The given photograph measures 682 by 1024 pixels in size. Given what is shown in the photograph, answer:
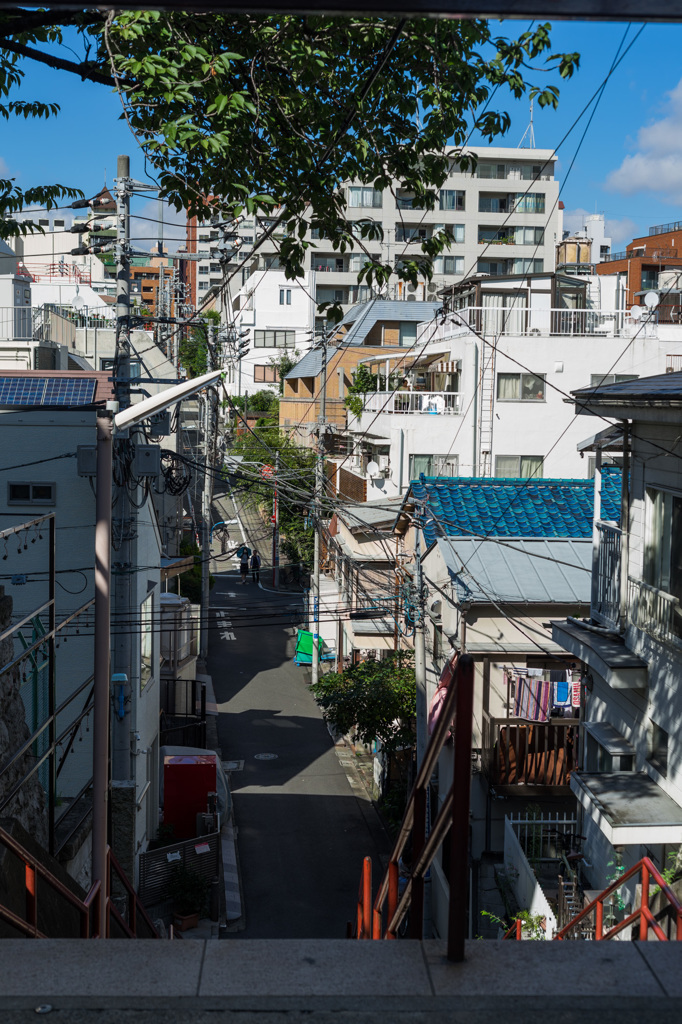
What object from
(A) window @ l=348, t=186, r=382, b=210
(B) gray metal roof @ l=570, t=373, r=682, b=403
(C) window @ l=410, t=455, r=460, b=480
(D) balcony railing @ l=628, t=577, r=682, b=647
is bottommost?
(D) balcony railing @ l=628, t=577, r=682, b=647

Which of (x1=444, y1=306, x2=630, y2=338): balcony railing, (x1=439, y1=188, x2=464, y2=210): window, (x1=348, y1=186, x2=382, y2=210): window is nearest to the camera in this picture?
(x1=444, y1=306, x2=630, y2=338): balcony railing

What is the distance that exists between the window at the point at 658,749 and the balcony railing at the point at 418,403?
16372 mm

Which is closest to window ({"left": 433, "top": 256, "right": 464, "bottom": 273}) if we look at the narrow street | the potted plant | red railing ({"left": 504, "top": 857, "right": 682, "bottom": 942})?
the narrow street

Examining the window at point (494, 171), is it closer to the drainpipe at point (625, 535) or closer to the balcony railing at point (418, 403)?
the balcony railing at point (418, 403)

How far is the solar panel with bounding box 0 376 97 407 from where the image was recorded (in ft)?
46.4

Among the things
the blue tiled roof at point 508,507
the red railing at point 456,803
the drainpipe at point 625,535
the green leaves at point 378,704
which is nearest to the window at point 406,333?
the blue tiled roof at point 508,507

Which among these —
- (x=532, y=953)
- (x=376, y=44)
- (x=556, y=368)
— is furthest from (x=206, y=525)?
(x=532, y=953)

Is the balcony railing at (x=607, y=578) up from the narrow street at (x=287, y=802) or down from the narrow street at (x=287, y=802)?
up

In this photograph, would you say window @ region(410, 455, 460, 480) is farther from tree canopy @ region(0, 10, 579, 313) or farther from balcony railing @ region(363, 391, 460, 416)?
tree canopy @ region(0, 10, 579, 313)

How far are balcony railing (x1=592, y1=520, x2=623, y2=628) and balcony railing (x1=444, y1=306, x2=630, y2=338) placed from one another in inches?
621

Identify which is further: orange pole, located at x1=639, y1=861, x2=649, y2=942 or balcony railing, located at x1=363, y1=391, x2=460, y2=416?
balcony railing, located at x1=363, y1=391, x2=460, y2=416

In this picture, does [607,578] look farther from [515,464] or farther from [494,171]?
[494,171]

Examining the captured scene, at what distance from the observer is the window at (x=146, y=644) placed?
15367mm

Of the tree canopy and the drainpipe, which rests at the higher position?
the tree canopy
